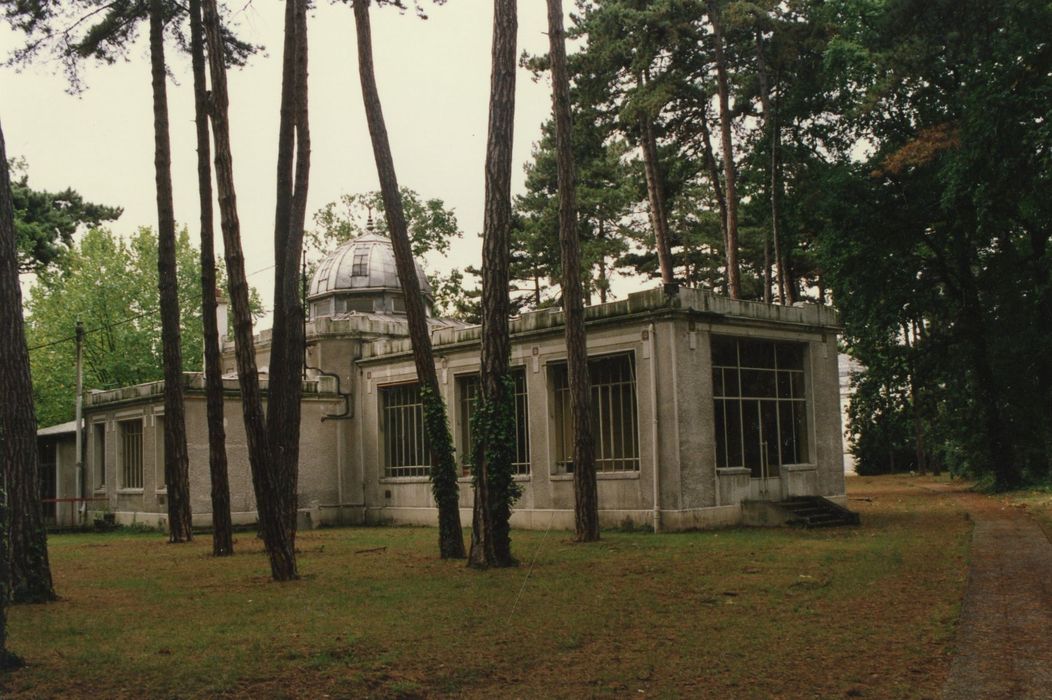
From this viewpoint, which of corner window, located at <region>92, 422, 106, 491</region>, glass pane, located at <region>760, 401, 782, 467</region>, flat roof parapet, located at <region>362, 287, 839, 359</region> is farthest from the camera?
corner window, located at <region>92, 422, 106, 491</region>

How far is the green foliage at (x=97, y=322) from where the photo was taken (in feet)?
151

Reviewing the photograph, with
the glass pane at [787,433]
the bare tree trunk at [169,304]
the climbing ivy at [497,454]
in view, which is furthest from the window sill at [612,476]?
the bare tree trunk at [169,304]

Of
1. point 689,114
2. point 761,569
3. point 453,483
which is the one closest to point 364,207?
point 689,114

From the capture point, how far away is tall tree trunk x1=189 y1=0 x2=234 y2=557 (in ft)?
60.6

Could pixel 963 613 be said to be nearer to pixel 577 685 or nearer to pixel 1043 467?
pixel 577 685

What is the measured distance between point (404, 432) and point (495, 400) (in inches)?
533

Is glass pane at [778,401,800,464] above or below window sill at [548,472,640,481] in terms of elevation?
above

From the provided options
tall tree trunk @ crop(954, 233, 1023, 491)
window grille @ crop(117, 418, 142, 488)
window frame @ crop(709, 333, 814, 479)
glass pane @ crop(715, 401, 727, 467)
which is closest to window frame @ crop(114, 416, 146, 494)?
window grille @ crop(117, 418, 142, 488)

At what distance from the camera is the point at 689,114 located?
32.6 meters

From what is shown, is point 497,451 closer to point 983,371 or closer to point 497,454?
point 497,454

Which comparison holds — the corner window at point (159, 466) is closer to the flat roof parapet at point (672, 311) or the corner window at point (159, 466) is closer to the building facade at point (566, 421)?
the building facade at point (566, 421)

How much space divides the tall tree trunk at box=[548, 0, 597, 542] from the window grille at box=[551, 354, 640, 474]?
2.75 m

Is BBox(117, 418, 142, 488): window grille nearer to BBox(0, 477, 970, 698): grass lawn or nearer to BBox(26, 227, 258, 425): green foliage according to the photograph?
BBox(0, 477, 970, 698): grass lawn

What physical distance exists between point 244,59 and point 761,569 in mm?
14619
